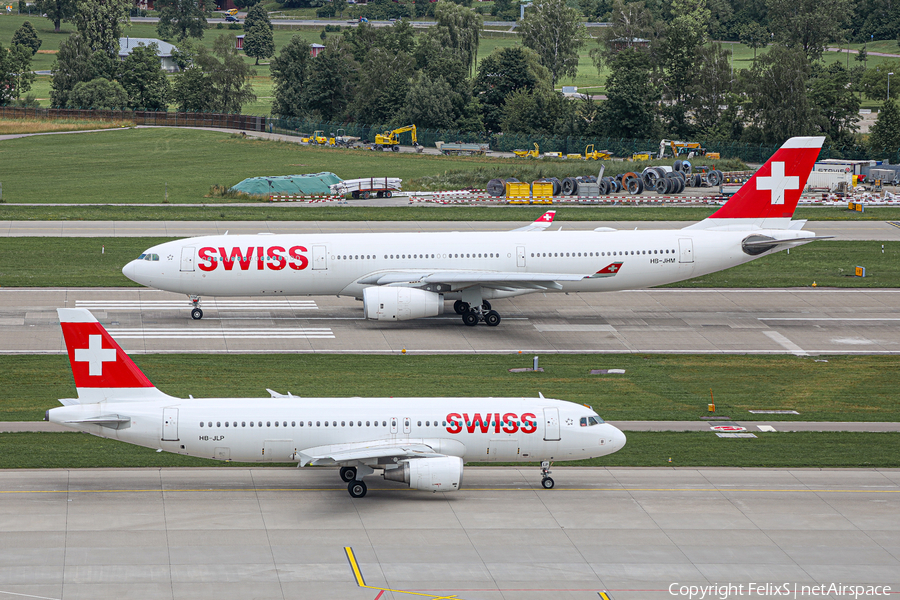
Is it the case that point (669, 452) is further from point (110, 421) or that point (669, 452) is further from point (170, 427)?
point (110, 421)

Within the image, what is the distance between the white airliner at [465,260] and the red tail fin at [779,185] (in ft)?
0.18

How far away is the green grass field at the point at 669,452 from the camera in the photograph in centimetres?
3719

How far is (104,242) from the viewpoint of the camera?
241 ft

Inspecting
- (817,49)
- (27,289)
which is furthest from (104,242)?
(817,49)

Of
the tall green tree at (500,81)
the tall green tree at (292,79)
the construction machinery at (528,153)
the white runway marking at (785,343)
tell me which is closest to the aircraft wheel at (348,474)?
the white runway marking at (785,343)

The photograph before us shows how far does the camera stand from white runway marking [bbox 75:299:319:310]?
194ft

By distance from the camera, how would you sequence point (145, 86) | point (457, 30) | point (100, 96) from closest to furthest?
point (100, 96)
point (145, 86)
point (457, 30)

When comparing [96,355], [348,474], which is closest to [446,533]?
[348,474]

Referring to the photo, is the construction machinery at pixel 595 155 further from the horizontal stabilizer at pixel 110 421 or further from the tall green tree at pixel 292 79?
the horizontal stabilizer at pixel 110 421

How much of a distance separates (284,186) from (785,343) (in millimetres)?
55859

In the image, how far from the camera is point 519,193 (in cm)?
9475

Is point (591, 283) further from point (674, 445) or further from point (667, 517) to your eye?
point (667, 517)

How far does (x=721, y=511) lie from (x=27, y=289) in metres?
44.3

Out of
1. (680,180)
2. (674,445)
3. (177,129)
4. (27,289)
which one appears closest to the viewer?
(674,445)
